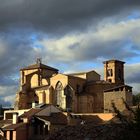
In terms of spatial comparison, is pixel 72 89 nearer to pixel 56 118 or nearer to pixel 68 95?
pixel 68 95

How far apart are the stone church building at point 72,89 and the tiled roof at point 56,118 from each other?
11.0 meters

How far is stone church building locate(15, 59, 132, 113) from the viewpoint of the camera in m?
71.3

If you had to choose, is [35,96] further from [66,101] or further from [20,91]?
[66,101]

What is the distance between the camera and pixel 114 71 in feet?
289

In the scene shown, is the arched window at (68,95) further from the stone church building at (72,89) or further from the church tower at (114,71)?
the church tower at (114,71)

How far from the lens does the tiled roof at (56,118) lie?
5564 cm

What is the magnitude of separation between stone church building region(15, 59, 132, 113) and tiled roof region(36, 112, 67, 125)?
11.0 metres

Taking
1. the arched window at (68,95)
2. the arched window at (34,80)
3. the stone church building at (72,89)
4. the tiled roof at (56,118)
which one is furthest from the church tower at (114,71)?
the tiled roof at (56,118)

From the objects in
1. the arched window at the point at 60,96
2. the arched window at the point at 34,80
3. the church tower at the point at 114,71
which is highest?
the church tower at the point at 114,71

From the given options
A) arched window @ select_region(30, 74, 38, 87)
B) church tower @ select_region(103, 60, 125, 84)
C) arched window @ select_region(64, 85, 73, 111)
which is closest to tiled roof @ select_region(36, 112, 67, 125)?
arched window @ select_region(64, 85, 73, 111)

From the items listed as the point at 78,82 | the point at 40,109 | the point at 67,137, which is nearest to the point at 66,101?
the point at 78,82

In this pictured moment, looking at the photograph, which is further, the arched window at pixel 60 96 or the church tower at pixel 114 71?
the church tower at pixel 114 71

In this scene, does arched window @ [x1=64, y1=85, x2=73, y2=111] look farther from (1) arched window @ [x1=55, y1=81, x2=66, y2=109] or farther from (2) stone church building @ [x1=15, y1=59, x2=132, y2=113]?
(1) arched window @ [x1=55, y1=81, x2=66, y2=109]

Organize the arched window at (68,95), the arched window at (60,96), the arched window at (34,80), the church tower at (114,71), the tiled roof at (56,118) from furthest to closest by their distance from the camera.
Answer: the church tower at (114,71), the arched window at (34,80), the arched window at (60,96), the arched window at (68,95), the tiled roof at (56,118)
